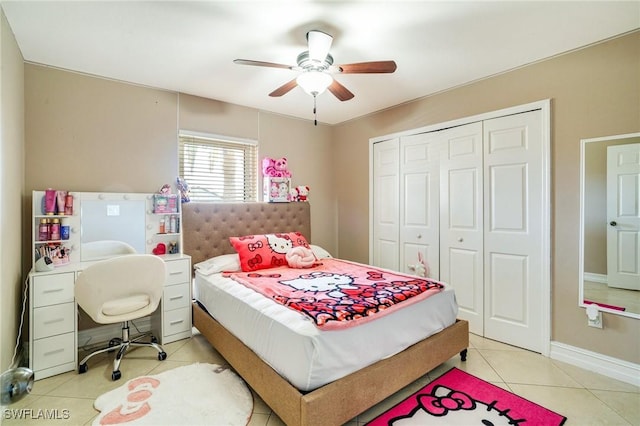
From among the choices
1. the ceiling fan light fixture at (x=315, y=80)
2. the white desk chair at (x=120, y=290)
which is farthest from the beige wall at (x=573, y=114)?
the white desk chair at (x=120, y=290)

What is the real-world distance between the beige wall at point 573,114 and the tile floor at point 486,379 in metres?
0.33

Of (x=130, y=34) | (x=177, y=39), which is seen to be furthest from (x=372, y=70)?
(x=130, y=34)

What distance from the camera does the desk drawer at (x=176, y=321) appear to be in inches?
112

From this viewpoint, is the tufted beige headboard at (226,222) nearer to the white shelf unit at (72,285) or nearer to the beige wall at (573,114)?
the white shelf unit at (72,285)

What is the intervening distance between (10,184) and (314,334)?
237cm

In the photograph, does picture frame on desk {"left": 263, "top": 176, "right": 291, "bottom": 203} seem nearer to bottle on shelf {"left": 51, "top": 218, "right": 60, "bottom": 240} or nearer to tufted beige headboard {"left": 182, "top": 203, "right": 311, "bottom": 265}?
tufted beige headboard {"left": 182, "top": 203, "right": 311, "bottom": 265}

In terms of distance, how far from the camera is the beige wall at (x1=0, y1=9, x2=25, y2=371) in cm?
190

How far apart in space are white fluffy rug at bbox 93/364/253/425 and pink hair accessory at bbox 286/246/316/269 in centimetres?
115

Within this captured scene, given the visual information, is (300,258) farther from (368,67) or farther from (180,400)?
(368,67)

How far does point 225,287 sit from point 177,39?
1.99 meters

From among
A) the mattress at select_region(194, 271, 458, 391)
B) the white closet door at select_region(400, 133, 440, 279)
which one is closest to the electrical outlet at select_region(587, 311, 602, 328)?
the mattress at select_region(194, 271, 458, 391)

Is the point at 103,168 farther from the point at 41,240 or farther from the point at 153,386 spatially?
the point at 153,386

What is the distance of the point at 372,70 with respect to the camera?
215 cm

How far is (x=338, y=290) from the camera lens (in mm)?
2275
